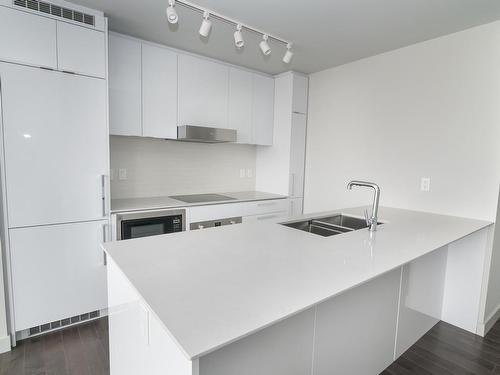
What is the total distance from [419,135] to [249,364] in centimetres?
254

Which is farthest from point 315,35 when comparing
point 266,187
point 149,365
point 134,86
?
point 149,365

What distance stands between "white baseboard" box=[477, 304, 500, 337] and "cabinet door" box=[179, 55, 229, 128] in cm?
299

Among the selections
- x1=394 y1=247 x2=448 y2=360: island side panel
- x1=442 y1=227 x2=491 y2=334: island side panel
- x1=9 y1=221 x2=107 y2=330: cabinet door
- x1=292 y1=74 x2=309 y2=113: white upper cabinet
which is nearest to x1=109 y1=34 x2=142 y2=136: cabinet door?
x1=9 y1=221 x2=107 y2=330: cabinet door

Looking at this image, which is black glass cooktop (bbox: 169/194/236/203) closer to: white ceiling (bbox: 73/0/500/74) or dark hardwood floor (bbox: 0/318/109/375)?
dark hardwood floor (bbox: 0/318/109/375)

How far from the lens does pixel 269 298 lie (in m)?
0.94

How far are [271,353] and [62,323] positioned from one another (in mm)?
2044

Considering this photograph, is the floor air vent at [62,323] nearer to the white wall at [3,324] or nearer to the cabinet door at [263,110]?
the white wall at [3,324]

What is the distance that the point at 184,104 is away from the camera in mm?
3010

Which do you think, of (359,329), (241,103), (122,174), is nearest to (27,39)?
(122,174)

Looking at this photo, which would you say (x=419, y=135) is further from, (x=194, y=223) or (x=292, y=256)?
(x=194, y=223)

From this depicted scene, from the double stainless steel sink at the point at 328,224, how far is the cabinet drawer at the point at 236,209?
1.07m

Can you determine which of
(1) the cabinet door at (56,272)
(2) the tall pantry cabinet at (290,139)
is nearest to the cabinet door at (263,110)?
(2) the tall pantry cabinet at (290,139)

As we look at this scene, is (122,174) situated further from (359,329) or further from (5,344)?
(359,329)

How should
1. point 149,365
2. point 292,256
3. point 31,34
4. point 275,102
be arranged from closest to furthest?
point 149,365
point 292,256
point 31,34
point 275,102
